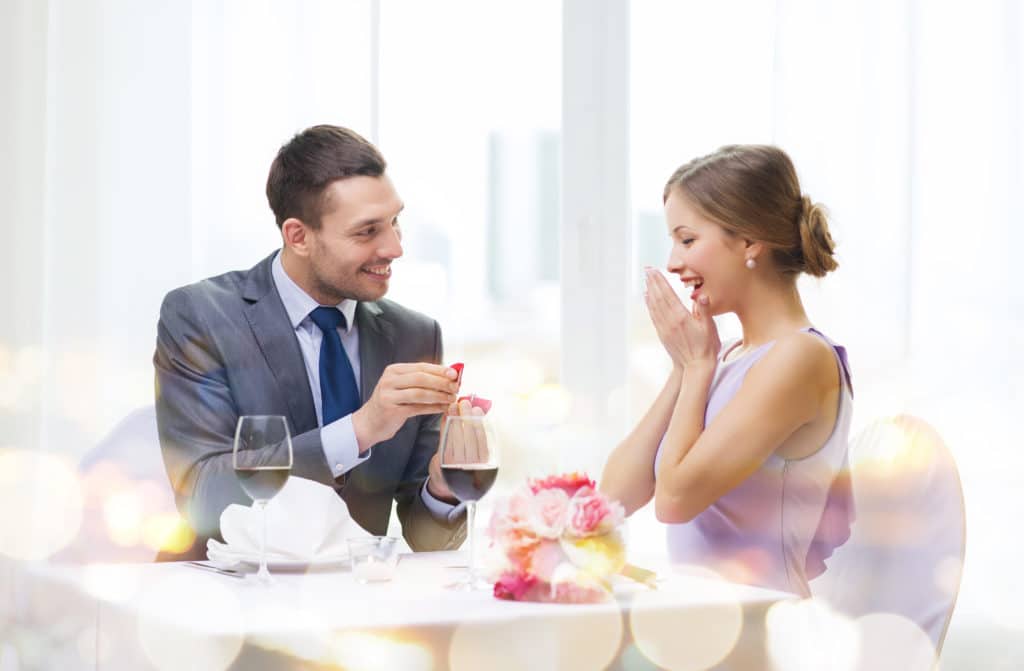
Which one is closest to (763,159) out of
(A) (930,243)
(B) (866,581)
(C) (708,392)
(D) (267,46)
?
(C) (708,392)

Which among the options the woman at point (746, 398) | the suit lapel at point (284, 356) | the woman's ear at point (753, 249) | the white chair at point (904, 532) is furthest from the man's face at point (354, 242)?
the white chair at point (904, 532)

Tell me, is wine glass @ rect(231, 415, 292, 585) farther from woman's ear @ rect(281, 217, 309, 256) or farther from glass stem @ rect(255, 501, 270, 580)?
woman's ear @ rect(281, 217, 309, 256)

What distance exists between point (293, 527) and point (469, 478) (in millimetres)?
273

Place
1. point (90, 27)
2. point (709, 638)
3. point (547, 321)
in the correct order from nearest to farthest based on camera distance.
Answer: point (709, 638)
point (90, 27)
point (547, 321)

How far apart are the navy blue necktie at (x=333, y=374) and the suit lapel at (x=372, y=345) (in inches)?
0.9

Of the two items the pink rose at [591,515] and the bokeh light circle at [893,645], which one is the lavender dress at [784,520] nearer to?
the bokeh light circle at [893,645]

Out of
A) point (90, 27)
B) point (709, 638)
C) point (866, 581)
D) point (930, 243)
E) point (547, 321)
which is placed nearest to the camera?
point (709, 638)

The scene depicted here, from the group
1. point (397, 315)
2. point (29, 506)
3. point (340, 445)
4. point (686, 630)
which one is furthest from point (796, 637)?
point (29, 506)

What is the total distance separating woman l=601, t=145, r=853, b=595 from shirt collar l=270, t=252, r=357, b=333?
579 mm

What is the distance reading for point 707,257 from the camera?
2088mm

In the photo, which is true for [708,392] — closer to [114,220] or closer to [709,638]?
[709,638]

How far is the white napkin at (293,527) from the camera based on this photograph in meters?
1.49

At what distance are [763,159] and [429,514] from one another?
87cm

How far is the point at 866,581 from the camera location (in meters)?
1.71
